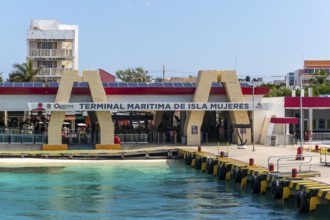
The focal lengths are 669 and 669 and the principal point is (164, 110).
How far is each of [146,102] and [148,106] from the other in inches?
40.2

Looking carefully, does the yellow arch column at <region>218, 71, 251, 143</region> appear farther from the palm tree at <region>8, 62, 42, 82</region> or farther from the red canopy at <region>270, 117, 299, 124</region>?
the palm tree at <region>8, 62, 42, 82</region>

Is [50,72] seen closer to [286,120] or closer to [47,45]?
[47,45]

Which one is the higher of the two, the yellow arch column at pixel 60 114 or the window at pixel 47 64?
the window at pixel 47 64

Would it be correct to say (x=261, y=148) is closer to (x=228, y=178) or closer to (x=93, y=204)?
(x=228, y=178)

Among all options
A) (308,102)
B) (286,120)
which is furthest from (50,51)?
(286,120)

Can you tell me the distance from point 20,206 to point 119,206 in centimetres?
441

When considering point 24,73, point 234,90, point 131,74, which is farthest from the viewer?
point 131,74

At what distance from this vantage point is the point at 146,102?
2279 inches

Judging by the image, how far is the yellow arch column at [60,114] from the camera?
56.1 m

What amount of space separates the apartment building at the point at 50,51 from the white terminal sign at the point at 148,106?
33581mm

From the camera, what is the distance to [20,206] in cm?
2978

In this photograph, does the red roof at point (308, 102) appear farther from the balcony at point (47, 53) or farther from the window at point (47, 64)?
the window at point (47, 64)

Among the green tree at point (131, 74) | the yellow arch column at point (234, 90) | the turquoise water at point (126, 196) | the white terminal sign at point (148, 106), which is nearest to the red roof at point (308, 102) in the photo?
the white terminal sign at point (148, 106)

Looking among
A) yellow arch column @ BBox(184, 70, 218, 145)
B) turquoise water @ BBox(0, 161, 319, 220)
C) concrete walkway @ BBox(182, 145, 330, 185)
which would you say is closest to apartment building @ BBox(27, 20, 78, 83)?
yellow arch column @ BBox(184, 70, 218, 145)
